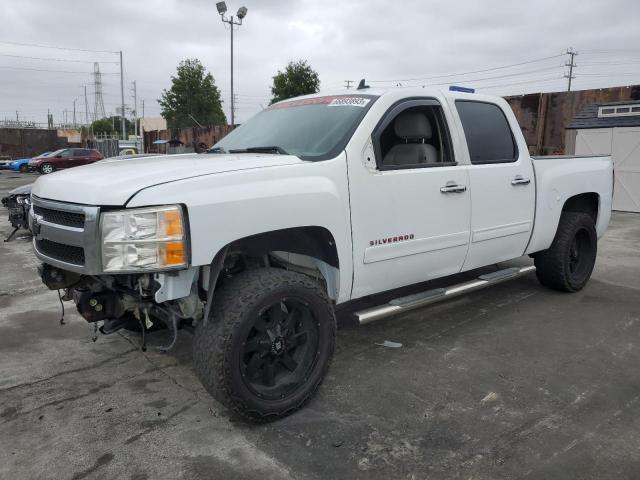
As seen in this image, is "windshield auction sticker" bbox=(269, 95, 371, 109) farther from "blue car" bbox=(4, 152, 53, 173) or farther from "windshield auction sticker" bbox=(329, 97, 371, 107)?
"blue car" bbox=(4, 152, 53, 173)

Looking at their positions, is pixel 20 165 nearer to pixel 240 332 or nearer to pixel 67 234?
pixel 67 234

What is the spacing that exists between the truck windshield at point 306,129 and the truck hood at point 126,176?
29 centimetres

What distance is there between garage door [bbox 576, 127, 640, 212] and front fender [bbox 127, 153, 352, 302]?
1253 centimetres

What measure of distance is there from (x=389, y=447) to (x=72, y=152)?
31.0 m

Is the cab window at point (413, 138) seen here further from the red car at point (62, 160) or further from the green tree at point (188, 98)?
A: the green tree at point (188, 98)

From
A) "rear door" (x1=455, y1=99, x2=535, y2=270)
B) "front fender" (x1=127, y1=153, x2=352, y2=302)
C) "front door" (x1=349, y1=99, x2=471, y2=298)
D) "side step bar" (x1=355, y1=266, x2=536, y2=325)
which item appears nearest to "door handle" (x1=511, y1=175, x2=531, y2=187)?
"rear door" (x1=455, y1=99, x2=535, y2=270)

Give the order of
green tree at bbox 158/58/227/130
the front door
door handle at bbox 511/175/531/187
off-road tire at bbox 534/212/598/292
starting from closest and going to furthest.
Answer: the front door, door handle at bbox 511/175/531/187, off-road tire at bbox 534/212/598/292, green tree at bbox 158/58/227/130

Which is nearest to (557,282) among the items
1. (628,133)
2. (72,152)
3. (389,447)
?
(389,447)

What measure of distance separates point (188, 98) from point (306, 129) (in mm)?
39027

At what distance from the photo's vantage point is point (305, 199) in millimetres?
3078

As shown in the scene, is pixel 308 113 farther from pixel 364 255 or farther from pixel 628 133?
pixel 628 133

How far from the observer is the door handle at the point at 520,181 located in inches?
179

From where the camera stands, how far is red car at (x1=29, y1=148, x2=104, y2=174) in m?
28.8

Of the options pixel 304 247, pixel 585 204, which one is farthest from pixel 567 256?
pixel 304 247
